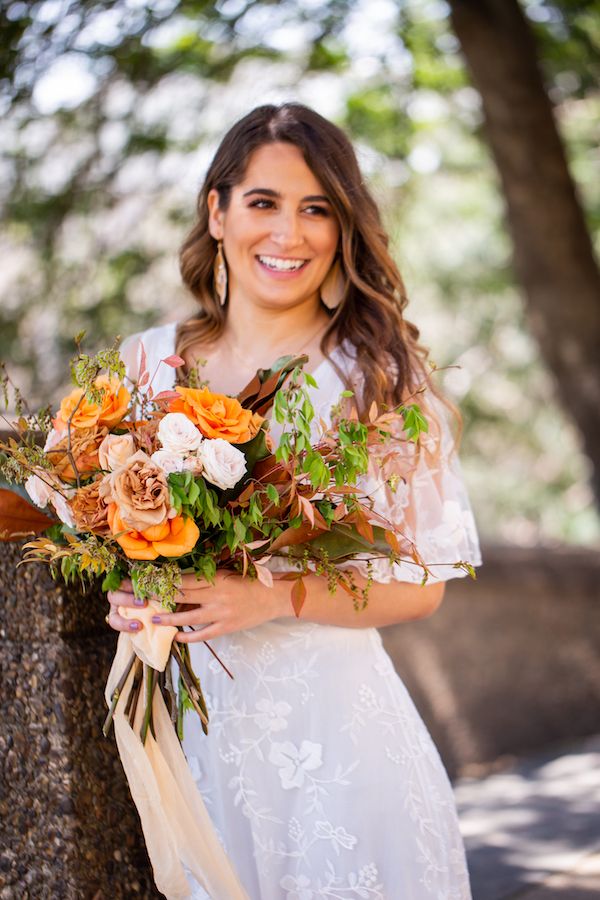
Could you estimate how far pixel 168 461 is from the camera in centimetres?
180

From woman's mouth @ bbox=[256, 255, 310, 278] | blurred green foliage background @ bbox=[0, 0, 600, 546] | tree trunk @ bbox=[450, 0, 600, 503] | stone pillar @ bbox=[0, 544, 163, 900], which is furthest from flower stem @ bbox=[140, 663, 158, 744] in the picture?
tree trunk @ bbox=[450, 0, 600, 503]

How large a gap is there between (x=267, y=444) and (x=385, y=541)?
32 cm

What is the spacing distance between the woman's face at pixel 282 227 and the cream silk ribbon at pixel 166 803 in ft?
3.05

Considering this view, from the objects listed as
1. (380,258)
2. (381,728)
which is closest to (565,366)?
(380,258)

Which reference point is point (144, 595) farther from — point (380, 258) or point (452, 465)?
point (380, 258)

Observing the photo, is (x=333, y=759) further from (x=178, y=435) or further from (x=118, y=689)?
(x=178, y=435)

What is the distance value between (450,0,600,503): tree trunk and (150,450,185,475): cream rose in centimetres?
455

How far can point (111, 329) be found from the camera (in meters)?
6.25

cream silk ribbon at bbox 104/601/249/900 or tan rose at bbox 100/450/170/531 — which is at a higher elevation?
tan rose at bbox 100/450/170/531

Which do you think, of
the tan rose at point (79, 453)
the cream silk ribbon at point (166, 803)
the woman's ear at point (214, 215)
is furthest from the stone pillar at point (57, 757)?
the woman's ear at point (214, 215)

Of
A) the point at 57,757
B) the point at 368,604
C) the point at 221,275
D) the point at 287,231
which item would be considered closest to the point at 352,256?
the point at 287,231

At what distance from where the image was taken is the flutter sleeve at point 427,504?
233 centimetres

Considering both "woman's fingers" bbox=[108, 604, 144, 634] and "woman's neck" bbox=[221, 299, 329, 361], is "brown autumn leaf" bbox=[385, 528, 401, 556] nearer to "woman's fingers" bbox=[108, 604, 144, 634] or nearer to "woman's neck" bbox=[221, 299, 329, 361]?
"woman's fingers" bbox=[108, 604, 144, 634]

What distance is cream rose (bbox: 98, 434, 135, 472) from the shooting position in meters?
1.80
